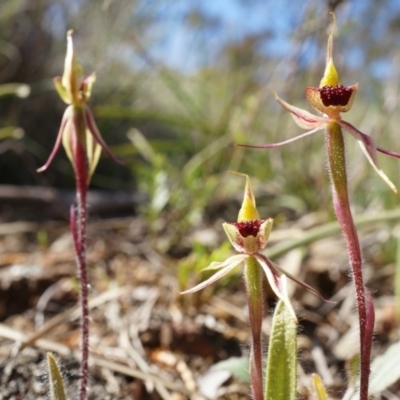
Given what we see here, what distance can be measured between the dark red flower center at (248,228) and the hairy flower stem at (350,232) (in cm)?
10

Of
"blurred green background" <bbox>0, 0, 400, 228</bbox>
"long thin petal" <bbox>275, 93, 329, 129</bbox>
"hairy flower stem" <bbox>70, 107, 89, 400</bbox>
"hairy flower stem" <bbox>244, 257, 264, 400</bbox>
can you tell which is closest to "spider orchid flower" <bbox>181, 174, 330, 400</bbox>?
"hairy flower stem" <bbox>244, 257, 264, 400</bbox>

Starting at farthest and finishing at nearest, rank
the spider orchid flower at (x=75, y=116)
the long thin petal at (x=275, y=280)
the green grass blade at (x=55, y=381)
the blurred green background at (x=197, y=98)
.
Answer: the blurred green background at (x=197, y=98)
the spider orchid flower at (x=75, y=116)
the green grass blade at (x=55, y=381)
the long thin petal at (x=275, y=280)

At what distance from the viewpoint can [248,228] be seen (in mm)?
667

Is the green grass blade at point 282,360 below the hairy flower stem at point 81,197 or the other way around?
below

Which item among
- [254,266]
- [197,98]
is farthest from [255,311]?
[197,98]

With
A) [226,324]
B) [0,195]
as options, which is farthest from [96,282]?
[0,195]

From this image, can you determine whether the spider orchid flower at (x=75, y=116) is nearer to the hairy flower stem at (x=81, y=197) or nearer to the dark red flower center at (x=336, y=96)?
the hairy flower stem at (x=81, y=197)

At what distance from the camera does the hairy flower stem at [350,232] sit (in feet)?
2.15

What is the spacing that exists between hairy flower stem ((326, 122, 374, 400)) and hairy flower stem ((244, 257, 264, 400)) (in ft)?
0.39

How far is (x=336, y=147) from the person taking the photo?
0.66 metres

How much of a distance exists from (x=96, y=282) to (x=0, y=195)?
964mm

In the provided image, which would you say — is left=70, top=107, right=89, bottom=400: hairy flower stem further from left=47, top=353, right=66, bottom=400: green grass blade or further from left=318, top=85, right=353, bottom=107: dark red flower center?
left=318, top=85, right=353, bottom=107: dark red flower center

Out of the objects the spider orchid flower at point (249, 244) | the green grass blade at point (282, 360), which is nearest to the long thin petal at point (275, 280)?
the spider orchid flower at point (249, 244)

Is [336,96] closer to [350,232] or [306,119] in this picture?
[306,119]
